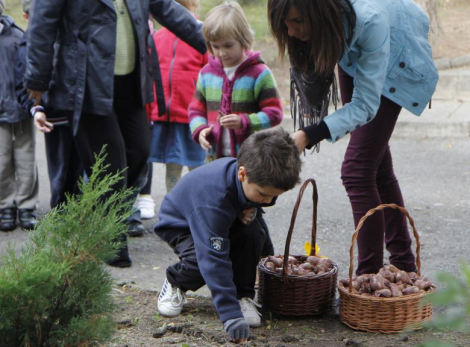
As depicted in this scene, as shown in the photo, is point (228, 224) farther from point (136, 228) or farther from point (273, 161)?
point (136, 228)

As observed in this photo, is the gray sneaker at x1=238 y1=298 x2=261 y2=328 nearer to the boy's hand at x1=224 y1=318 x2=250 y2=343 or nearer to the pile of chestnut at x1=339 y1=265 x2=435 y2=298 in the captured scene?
the boy's hand at x1=224 y1=318 x2=250 y2=343

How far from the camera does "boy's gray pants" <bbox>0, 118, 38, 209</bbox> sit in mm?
5551

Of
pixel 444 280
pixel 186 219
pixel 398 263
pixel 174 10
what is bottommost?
pixel 398 263

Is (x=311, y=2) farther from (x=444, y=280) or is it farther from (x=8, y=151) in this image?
(x=8, y=151)

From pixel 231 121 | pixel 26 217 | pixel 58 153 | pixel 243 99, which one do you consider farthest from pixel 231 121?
pixel 26 217

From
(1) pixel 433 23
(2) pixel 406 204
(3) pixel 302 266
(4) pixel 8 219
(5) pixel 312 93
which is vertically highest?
(1) pixel 433 23

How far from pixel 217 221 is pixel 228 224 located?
5cm

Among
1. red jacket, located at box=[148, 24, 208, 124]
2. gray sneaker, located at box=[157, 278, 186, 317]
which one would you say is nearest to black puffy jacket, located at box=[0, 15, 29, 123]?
red jacket, located at box=[148, 24, 208, 124]

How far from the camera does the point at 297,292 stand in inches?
137

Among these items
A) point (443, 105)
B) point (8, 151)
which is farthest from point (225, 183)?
point (443, 105)

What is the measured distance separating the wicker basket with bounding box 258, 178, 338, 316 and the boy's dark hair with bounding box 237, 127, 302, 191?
252 millimetres

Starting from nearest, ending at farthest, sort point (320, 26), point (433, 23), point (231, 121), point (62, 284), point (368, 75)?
point (62, 284) → point (320, 26) → point (368, 75) → point (231, 121) → point (433, 23)

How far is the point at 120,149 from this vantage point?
172 inches

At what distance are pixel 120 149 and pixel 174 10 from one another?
3.00ft
